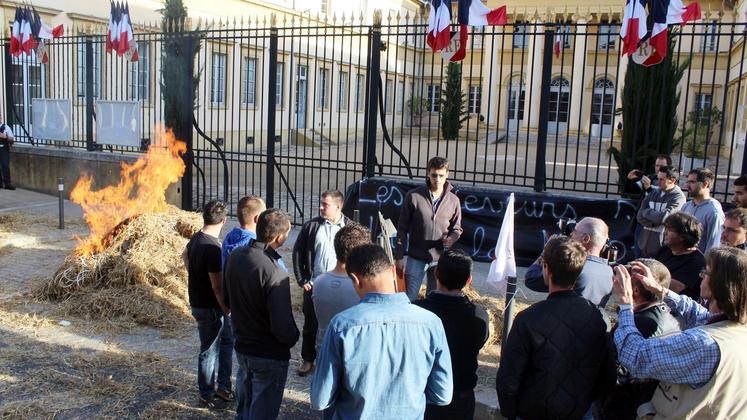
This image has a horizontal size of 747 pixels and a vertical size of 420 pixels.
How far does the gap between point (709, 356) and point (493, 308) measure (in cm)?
411

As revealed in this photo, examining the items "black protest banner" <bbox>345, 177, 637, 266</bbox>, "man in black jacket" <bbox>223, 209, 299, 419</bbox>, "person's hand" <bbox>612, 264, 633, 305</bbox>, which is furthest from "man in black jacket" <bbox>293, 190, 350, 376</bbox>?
"black protest banner" <bbox>345, 177, 637, 266</bbox>

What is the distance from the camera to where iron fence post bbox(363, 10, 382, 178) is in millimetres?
9766

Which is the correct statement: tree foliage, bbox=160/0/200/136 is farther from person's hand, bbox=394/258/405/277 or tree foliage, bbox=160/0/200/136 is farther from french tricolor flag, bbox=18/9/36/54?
person's hand, bbox=394/258/405/277

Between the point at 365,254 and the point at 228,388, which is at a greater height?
the point at 365,254

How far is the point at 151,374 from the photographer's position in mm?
5238

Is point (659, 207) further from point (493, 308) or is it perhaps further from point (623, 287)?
point (623, 287)

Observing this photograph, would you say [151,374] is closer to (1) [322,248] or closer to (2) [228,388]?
(2) [228,388]

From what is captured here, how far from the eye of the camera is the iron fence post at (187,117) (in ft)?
38.8

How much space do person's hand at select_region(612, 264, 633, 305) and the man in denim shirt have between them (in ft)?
3.03

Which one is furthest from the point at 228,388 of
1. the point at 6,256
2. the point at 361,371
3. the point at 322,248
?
the point at 6,256

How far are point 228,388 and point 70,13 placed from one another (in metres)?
18.7

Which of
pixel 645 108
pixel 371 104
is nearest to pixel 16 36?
pixel 371 104

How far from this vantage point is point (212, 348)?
4.59 m

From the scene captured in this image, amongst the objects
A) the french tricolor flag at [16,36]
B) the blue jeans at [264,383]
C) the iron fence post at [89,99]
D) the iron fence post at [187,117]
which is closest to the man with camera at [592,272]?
the blue jeans at [264,383]
